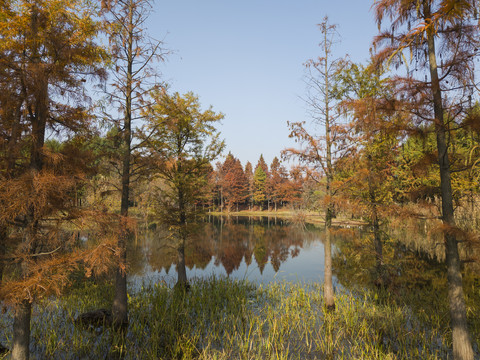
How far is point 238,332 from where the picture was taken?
9.35 meters

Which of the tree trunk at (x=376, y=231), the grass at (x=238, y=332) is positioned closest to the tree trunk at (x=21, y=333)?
the grass at (x=238, y=332)

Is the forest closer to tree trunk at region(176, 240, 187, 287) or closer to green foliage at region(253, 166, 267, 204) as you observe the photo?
tree trunk at region(176, 240, 187, 287)

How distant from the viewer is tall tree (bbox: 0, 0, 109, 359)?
199 inches

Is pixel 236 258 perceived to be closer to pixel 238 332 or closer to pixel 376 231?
pixel 376 231

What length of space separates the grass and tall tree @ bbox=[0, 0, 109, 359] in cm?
277

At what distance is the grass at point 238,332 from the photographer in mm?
7746

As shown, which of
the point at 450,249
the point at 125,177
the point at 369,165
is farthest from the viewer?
the point at 369,165

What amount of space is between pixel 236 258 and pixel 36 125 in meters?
21.4

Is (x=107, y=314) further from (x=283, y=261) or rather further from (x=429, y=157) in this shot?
(x=283, y=261)

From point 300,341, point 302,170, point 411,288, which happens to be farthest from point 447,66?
point 411,288

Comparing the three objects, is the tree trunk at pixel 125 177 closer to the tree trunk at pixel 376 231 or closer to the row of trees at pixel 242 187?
the tree trunk at pixel 376 231

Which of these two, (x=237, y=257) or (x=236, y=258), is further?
(x=237, y=257)

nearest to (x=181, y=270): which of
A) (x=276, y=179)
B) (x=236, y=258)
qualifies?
(x=236, y=258)

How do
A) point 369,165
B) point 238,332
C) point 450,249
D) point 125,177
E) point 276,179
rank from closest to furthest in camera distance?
point 450,249 < point 238,332 < point 125,177 < point 369,165 < point 276,179
